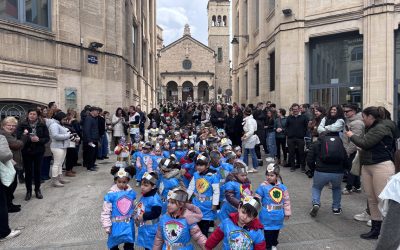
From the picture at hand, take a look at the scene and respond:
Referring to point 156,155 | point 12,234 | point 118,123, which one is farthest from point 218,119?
point 12,234

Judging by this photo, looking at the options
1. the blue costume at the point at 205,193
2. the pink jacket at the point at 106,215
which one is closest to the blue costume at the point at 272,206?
the blue costume at the point at 205,193

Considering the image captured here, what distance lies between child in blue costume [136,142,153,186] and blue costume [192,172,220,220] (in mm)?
3113

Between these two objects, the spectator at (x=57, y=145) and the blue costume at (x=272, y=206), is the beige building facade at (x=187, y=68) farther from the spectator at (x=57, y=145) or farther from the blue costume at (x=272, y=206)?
the blue costume at (x=272, y=206)

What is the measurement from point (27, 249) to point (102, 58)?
10.7 meters

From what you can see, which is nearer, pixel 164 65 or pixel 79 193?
pixel 79 193

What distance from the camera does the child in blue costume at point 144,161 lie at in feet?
26.2

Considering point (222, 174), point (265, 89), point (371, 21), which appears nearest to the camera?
point (222, 174)

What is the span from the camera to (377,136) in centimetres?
494

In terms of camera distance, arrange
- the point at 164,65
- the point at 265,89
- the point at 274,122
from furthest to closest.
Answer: the point at 164,65
the point at 265,89
the point at 274,122

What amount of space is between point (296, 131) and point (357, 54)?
670cm

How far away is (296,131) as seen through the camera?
9555mm

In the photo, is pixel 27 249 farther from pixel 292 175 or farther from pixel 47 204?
pixel 292 175

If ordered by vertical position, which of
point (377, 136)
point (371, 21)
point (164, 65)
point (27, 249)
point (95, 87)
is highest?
point (164, 65)

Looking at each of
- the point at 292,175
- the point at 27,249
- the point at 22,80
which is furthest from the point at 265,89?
the point at 27,249
